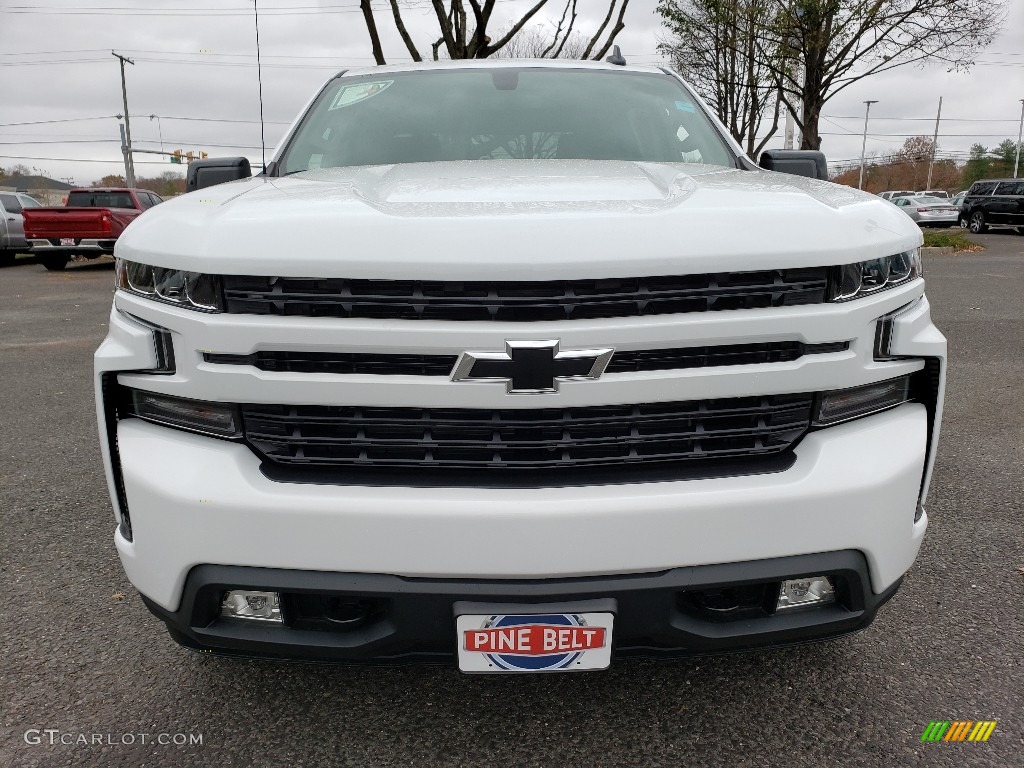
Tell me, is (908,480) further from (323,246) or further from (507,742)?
(323,246)

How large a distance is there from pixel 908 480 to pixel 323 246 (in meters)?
1.30

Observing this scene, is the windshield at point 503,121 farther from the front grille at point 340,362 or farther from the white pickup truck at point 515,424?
the front grille at point 340,362

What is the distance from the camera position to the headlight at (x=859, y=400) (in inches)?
65.7

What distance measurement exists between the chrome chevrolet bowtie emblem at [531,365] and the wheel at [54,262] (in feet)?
55.2

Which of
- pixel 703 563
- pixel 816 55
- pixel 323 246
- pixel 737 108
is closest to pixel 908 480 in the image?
pixel 703 563

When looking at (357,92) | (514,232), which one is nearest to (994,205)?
(357,92)

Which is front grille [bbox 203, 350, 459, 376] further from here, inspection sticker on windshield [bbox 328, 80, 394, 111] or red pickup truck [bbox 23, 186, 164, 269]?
red pickup truck [bbox 23, 186, 164, 269]

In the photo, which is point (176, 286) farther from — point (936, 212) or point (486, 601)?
point (936, 212)

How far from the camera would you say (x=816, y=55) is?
18.9 meters

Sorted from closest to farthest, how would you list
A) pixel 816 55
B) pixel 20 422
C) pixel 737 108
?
1. pixel 20 422
2. pixel 816 55
3. pixel 737 108

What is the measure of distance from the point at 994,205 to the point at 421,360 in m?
28.4

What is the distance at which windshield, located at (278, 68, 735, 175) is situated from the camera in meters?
2.84

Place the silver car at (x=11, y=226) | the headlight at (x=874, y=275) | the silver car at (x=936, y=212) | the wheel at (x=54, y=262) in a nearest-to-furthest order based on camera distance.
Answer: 1. the headlight at (x=874, y=275)
2. the wheel at (x=54, y=262)
3. the silver car at (x=11, y=226)
4. the silver car at (x=936, y=212)

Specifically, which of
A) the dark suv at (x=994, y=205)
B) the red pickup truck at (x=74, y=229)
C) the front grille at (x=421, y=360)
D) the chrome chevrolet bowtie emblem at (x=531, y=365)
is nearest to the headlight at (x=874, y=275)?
the front grille at (x=421, y=360)
